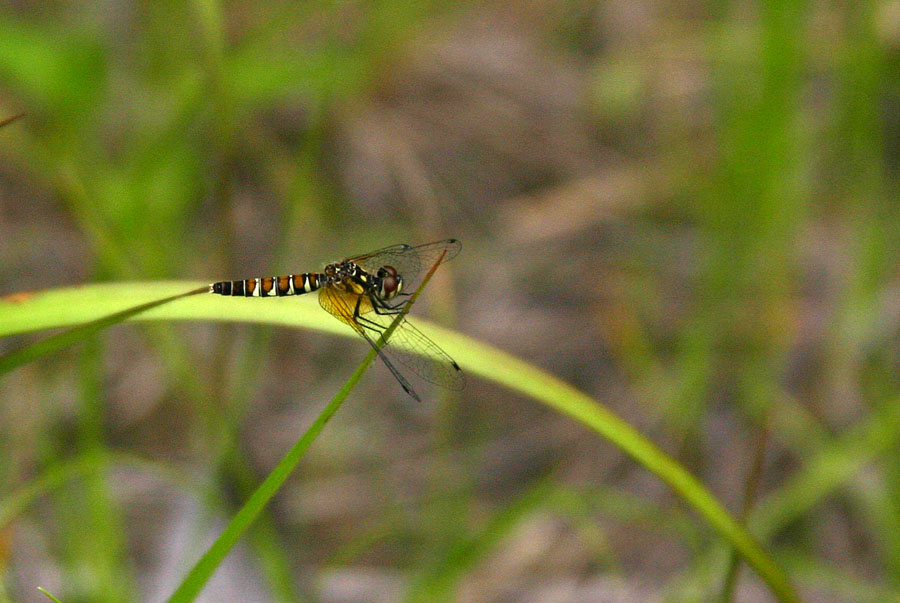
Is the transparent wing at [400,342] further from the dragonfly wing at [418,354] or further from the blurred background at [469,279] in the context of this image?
the blurred background at [469,279]

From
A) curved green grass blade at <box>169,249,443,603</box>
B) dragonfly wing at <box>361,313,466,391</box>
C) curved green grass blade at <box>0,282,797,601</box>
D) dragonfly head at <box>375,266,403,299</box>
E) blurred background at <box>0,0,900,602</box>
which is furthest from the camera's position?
blurred background at <box>0,0,900,602</box>

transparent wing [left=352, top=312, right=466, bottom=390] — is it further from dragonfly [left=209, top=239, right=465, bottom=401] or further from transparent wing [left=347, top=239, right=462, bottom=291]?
transparent wing [left=347, top=239, right=462, bottom=291]

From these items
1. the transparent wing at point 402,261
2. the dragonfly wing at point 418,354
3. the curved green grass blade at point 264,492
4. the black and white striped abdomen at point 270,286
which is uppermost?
the transparent wing at point 402,261

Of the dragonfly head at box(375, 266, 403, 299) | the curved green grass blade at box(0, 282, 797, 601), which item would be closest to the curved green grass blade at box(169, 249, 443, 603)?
the curved green grass blade at box(0, 282, 797, 601)

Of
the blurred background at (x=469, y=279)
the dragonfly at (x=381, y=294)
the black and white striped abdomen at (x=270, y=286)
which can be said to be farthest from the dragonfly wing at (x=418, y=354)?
the blurred background at (x=469, y=279)

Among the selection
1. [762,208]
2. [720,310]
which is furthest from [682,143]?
[720,310]

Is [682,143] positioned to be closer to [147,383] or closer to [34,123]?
[147,383]
